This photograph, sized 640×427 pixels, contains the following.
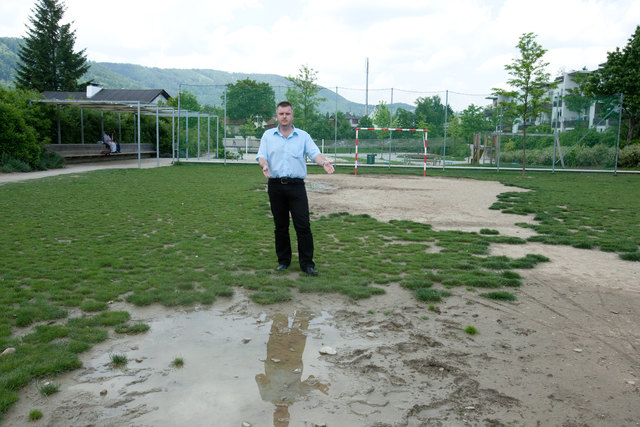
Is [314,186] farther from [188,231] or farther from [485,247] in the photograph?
[485,247]

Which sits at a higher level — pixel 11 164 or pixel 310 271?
pixel 11 164

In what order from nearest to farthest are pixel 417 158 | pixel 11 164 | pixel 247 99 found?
pixel 11 164 < pixel 247 99 < pixel 417 158

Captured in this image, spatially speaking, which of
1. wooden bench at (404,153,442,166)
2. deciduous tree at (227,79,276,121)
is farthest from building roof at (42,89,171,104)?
wooden bench at (404,153,442,166)

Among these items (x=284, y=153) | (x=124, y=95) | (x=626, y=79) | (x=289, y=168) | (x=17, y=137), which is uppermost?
(x=124, y=95)

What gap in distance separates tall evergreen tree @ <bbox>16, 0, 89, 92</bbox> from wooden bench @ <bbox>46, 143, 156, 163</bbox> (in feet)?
93.8

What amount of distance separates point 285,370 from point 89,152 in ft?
82.0

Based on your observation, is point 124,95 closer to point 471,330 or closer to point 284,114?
point 284,114

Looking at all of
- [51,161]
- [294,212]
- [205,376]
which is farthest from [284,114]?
[51,161]

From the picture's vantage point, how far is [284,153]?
5.74 m

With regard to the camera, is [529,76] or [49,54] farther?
[49,54]

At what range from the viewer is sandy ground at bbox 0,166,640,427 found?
2922 millimetres

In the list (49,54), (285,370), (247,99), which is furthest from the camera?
(49,54)

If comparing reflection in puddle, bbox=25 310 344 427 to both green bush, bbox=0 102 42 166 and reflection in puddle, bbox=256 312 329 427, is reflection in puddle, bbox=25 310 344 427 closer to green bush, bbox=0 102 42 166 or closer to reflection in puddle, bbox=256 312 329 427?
reflection in puddle, bbox=256 312 329 427

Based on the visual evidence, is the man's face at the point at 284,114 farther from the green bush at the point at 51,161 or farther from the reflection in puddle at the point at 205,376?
the green bush at the point at 51,161
